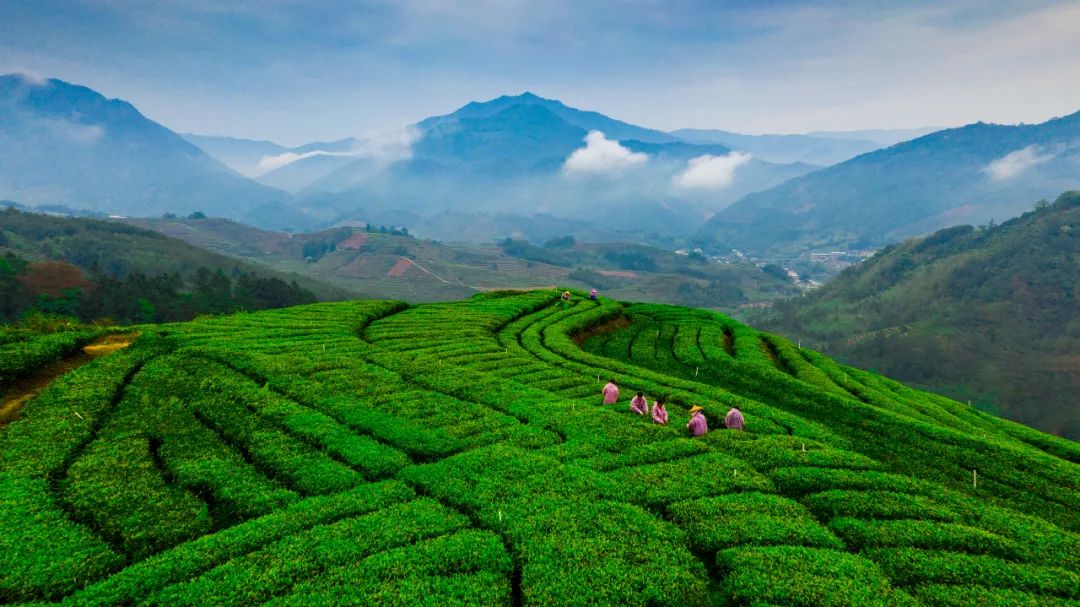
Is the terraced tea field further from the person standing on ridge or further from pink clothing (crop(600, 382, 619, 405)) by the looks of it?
pink clothing (crop(600, 382, 619, 405))

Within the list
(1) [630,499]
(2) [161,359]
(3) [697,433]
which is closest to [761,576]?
(1) [630,499]

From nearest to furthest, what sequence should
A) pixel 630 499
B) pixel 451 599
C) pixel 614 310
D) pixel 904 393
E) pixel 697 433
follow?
pixel 451 599 → pixel 630 499 → pixel 697 433 → pixel 904 393 → pixel 614 310

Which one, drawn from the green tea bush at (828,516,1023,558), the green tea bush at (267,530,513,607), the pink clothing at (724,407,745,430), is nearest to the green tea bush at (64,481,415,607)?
the green tea bush at (267,530,513,607)

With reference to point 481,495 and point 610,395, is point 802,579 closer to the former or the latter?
point 481,495

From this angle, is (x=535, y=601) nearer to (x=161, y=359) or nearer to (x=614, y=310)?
(x=161, y=359)

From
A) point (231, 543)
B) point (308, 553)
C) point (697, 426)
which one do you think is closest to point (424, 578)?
point (308, 553)

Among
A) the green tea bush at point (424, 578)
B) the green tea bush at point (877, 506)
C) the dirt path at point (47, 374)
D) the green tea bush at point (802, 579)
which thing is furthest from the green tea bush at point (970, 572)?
the dirt path at point (47, 374)
